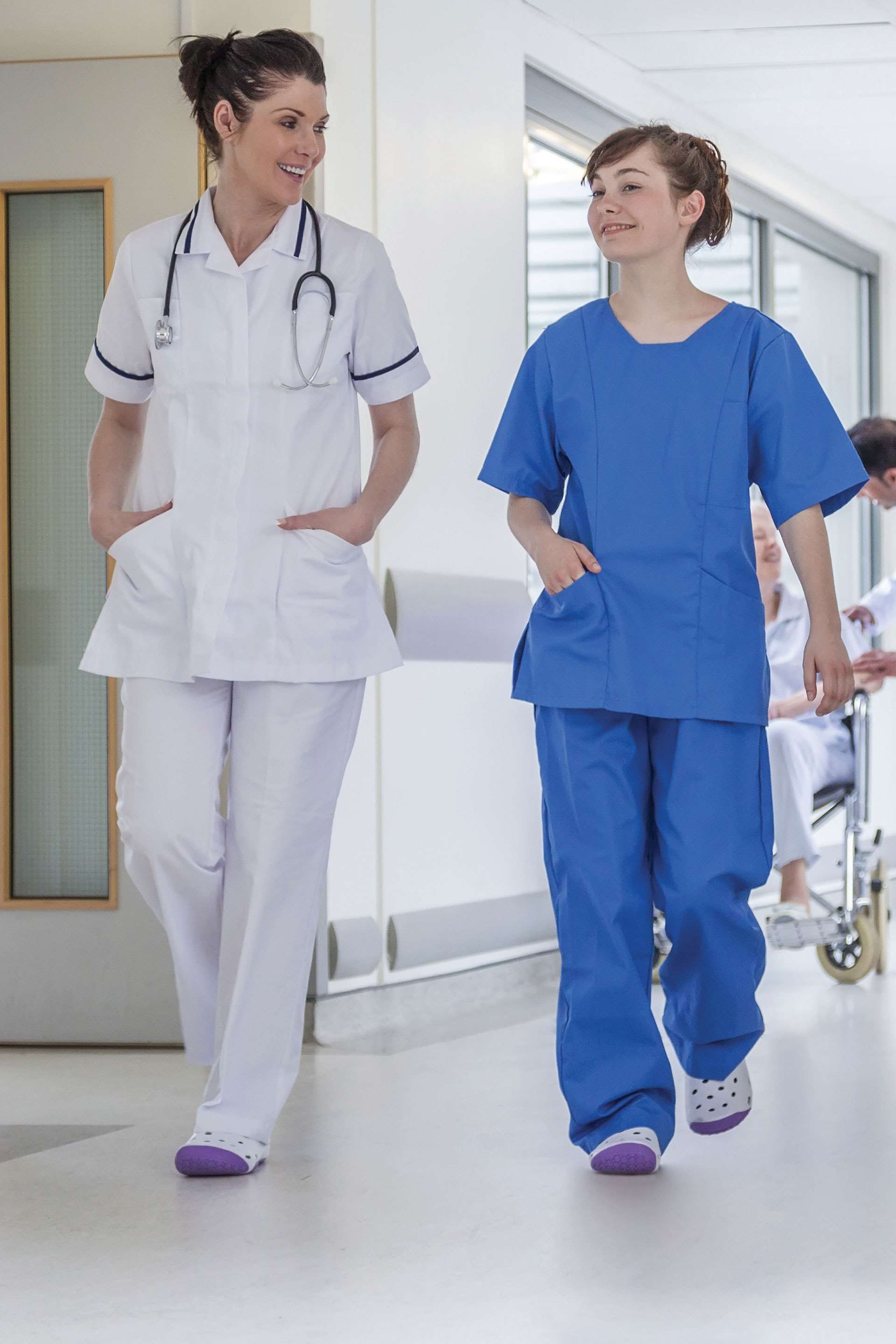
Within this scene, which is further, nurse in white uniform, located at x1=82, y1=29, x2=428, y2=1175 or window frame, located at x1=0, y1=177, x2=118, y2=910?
window frame, located at x1=0, y1=177, x2=118, y2=910

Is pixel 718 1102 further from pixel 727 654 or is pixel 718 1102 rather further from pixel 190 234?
pixel 190 234

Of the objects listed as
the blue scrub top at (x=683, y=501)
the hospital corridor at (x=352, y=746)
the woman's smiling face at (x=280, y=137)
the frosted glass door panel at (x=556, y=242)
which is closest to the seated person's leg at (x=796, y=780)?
the hospital corridor at (x=352, y=746)

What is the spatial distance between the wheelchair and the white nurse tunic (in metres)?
1.90

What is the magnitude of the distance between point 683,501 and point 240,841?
676 mm

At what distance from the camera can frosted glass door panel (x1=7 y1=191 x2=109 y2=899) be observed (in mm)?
3068

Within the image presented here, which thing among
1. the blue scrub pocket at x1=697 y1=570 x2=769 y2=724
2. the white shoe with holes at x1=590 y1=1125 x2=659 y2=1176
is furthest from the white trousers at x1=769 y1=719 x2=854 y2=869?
the white shoe with holes at x1=590 y1=1125 x2=659 y2=1176

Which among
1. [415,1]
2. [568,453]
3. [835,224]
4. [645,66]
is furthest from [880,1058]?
[835,224]

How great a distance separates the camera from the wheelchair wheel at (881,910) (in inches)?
159

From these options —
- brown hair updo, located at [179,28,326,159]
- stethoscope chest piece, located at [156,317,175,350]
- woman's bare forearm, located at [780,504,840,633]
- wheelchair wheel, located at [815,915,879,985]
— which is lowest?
wheelchair wheel, located at [815,915,879,985]

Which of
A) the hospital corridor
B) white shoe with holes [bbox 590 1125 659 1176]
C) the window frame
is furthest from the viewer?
the window frame

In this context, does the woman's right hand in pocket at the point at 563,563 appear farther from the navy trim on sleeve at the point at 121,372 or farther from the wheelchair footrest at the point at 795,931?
the wheelchair footrest at the point at 795,931

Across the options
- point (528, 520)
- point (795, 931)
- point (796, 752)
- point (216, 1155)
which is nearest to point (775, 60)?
point (796, 752)

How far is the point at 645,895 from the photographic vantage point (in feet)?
7.03

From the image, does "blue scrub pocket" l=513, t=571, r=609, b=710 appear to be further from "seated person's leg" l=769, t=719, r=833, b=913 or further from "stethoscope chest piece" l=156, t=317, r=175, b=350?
"seated person's leg" l=769, t=719, r=833, b=913
